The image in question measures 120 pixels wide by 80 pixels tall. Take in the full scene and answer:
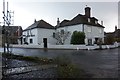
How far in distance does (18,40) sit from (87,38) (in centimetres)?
2803

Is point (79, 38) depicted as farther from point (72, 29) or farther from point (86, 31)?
point (72, 29)

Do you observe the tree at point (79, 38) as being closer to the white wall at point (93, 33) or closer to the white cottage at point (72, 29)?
the white cottage at point (72, 29)

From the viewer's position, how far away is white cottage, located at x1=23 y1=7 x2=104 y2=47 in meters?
42.9

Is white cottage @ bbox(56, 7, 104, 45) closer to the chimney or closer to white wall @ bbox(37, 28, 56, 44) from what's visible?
the chimney

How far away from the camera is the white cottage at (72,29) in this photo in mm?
42875

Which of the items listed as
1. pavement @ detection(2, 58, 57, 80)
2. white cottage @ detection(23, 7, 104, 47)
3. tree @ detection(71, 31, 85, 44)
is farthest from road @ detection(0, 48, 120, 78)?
white cottage @ detection(23, 7, 104, 47)

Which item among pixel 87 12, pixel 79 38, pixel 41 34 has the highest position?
pixel 87 12

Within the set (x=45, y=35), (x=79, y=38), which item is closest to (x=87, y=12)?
(x=79, y=38)

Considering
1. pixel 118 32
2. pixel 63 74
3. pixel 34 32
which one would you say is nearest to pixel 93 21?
pixel 34 32

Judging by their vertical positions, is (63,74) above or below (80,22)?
below

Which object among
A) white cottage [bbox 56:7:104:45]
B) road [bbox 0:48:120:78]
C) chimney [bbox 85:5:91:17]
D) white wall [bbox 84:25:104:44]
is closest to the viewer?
road [bbox 0:48:120:78]

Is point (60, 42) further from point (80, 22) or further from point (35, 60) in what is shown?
point (35, 60)

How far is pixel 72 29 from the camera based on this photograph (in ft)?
145

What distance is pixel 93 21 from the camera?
1877 inches
